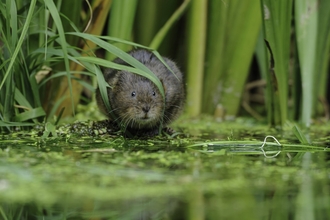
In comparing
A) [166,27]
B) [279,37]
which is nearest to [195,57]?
[166,27]

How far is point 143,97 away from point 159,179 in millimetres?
1138

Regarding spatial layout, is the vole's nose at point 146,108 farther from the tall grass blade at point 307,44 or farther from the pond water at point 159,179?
the tall grass blade at point 307,44

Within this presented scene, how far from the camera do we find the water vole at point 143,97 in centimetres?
328

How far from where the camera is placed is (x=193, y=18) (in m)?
4.50

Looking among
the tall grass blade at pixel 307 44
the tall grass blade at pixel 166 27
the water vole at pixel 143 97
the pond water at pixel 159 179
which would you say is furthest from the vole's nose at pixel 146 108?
the tall grass blade at pixel 307 44

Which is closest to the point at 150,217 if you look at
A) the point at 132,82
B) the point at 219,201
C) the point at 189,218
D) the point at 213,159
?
the point at 189,218

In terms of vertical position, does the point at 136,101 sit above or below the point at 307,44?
below

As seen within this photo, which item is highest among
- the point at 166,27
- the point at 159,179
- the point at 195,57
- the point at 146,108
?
the point at 166,27

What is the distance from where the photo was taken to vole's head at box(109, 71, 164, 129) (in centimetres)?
326

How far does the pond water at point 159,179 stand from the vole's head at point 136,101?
0.52ft

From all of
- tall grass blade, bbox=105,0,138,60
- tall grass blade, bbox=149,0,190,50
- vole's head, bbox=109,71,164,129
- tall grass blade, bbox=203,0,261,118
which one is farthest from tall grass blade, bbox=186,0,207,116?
vole's head, bbox=109,71,164,129

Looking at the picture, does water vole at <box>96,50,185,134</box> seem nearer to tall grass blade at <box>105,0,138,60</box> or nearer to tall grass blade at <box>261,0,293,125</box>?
tall grass blade at <box>105,0,138,60</box>

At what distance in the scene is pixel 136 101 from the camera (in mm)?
3299

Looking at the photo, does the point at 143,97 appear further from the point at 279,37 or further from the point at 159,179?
the point at 159,179
